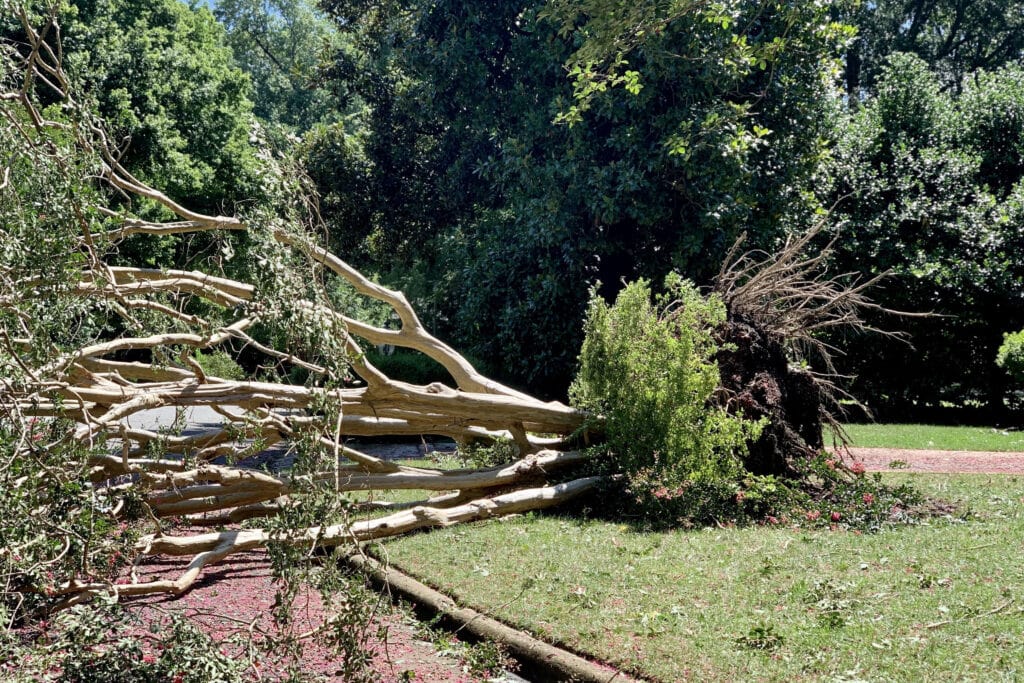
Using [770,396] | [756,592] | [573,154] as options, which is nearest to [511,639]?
[756,592]

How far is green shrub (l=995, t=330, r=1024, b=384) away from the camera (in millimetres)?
15367

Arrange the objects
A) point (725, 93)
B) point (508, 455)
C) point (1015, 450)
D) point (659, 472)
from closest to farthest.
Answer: point (659, 472) → point (508, 455) → point (1015, 450) → point (725, 93)

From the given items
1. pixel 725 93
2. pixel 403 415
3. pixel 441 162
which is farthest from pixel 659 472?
pixel 441 162

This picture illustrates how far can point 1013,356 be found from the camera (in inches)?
609

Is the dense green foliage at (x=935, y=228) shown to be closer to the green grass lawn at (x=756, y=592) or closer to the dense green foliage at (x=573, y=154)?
the dense green foliage at (x=573, y=154)

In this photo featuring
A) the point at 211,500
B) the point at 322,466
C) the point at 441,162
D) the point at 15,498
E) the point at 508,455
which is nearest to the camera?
the point at 322,466

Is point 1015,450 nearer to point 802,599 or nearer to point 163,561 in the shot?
point 802,599

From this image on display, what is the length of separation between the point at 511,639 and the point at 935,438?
11.4 m

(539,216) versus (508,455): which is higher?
(539,216)

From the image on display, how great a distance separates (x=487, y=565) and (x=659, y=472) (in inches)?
95.0

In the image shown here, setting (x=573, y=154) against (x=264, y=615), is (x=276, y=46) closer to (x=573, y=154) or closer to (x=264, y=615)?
(x=573, y=154)

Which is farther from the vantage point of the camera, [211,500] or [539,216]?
[539,216]

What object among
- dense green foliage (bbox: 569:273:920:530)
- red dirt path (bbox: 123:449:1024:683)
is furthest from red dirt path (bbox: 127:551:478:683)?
dense green foliage (bbox: 569:273:920:530)

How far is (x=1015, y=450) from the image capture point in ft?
41.4
